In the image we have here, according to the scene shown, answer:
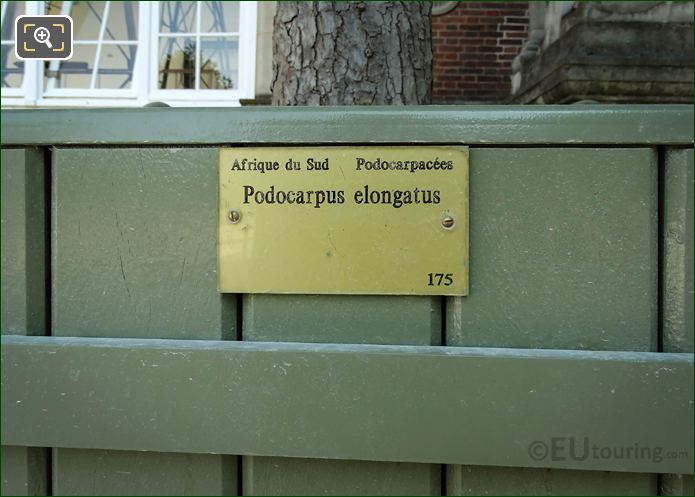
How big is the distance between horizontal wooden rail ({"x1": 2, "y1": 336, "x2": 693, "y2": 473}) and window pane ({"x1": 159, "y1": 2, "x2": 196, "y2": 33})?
689 centimetres

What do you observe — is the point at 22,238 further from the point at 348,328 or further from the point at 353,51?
the point at 353,51

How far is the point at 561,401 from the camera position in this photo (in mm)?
1319

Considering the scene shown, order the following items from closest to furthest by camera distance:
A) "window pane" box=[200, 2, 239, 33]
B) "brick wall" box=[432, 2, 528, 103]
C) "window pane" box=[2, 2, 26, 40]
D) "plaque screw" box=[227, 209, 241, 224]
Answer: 1. "plaque screw" box=[227, 209, 241, 224]
2. "brick wall" box=[432, 2, 528, 103]
3. "window pane" box=[200, 2, 239, 33]
4. "window pane" box=[2, 2, 26, 40]

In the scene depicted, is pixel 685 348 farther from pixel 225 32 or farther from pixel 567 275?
pixel 225 32

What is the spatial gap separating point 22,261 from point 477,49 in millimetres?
6880

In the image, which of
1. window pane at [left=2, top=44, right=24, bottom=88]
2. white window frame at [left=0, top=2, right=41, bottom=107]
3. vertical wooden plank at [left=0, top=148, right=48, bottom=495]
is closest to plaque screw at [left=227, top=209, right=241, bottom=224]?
vertical wooden plank at [left=0, top=148, right=48, bottom=495]

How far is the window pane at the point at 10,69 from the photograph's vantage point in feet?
24.7

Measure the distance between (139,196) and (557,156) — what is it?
3.39 feet

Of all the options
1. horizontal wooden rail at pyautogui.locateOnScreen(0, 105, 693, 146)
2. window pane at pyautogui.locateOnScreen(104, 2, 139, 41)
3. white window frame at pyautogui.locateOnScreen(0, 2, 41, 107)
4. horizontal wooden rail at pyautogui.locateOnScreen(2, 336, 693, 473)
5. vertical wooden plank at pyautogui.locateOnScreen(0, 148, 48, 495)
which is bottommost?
horizontal wooden rail at pyautogui.locateOnScreen(2, 336, 693, 473)

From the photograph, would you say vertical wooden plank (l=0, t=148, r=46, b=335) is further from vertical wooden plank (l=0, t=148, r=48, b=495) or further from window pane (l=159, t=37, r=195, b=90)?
window pane (l=159, t=37, r=195, b=90)

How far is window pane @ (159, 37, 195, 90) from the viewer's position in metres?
7.45

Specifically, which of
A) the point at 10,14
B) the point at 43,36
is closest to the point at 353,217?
the point at 43,36

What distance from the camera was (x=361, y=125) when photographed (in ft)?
4.54

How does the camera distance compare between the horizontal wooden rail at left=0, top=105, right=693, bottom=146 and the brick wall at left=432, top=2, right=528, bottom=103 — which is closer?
the horizontal wooden rail at left=0, top=105, right=693, bottom=146
